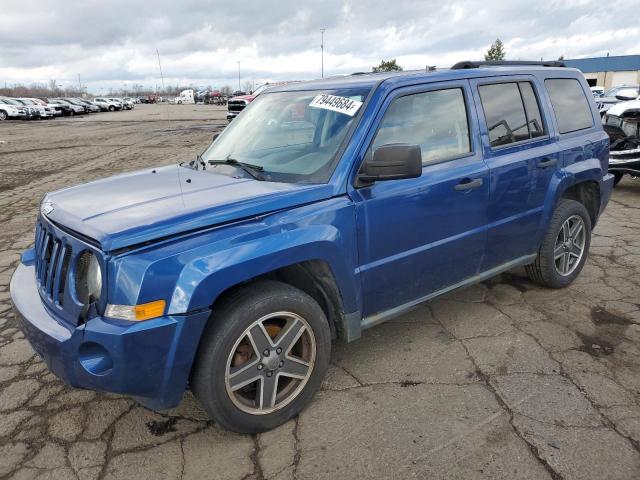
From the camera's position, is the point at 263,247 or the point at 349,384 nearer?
the point at 263,247

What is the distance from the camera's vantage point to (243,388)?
8.71 feet

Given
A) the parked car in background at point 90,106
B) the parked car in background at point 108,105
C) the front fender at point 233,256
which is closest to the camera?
the front fender at point 233,256

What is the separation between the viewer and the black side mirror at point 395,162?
2.66 metres

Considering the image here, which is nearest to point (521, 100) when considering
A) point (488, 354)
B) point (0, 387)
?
point (488, 354)

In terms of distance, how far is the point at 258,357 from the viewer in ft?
8.40

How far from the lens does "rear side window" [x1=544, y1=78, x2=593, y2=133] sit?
4082mm

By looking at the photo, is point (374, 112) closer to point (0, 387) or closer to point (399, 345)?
Result: point (399, 345)

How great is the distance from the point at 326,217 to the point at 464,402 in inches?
51.7

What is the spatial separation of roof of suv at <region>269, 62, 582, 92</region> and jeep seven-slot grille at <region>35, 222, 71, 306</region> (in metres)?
1.91

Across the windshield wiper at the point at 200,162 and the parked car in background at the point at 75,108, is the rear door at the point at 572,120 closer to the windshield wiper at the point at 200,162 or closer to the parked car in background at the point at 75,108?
the windshield wiper at the point at 200,162

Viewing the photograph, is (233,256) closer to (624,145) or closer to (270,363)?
(270,363)

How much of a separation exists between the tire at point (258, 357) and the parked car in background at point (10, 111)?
42391 millimetres

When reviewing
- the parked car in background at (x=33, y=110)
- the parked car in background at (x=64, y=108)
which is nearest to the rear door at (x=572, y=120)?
the parked car in background at (x=33, y=110)

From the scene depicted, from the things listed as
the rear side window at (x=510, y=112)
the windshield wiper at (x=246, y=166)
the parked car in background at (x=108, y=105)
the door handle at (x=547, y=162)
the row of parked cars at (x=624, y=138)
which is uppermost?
the rear side window at (x=510, y=112)
